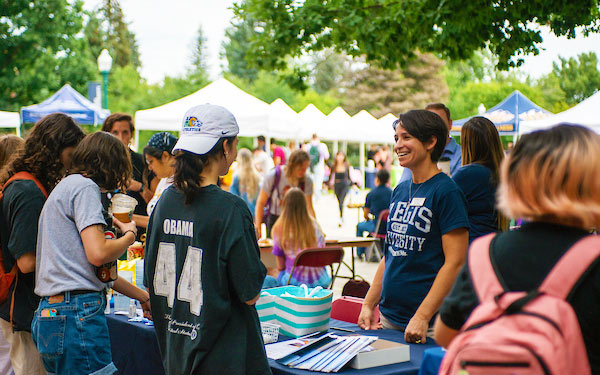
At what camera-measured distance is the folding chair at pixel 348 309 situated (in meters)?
→ 3.82

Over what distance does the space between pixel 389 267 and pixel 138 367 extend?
1.53 m

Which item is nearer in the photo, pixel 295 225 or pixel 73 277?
pixel 73 277

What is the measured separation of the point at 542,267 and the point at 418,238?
1.46 meters

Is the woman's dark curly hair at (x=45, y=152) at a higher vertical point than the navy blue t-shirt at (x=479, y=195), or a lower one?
higher

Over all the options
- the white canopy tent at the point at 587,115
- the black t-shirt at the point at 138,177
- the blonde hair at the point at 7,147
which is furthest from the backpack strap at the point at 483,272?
the white canopy tent at the point at 587,115

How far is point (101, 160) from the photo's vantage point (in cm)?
297

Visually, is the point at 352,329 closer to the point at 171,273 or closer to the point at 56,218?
the point at 171,273

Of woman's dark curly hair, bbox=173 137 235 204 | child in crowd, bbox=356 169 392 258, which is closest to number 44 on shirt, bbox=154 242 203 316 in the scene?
woman's dark curly hair, bbox=173 137 235 204

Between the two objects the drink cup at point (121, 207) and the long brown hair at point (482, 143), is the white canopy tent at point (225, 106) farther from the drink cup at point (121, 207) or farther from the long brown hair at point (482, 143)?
the drink cup at point (121, 207)

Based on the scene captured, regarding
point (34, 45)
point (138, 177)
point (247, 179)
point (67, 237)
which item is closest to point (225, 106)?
point (247, 179)

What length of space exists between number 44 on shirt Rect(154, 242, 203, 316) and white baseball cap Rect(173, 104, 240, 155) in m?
0.39

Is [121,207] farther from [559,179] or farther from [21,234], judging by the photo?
[559,179]

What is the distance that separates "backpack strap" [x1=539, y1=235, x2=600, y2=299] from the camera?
1.43 metres

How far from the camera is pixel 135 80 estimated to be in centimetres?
4903
